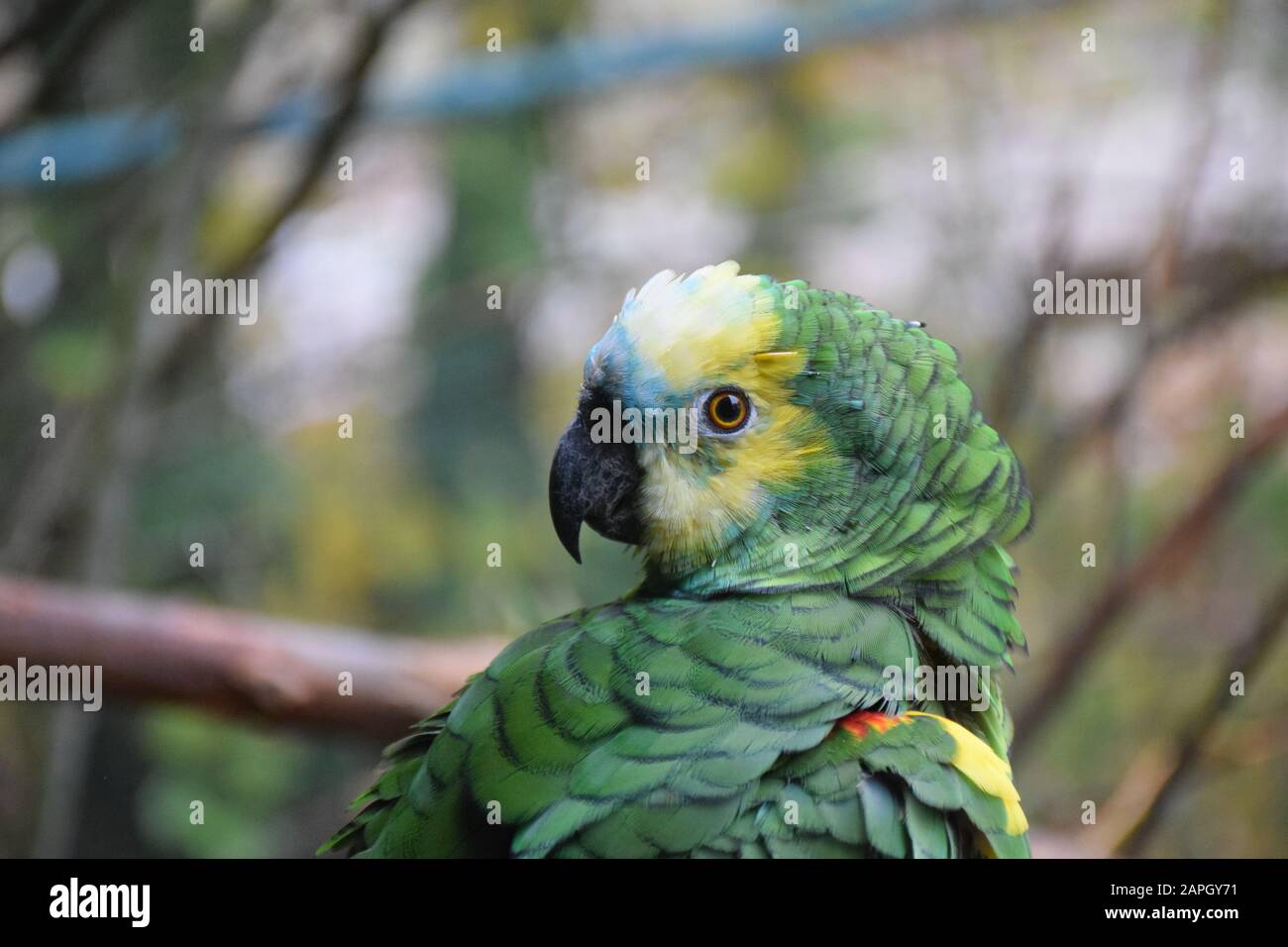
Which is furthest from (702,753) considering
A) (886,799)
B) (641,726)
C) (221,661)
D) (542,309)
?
(542,309)

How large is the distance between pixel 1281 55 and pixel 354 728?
8.47 ft

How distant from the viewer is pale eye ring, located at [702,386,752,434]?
1299mm

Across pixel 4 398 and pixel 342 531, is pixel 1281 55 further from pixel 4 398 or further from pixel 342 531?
pixel 4 398

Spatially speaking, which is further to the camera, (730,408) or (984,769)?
(730,408)

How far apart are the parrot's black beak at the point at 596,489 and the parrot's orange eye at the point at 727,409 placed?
0.35 feet

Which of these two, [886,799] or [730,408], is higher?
[730,408]

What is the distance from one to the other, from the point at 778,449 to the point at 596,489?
227mm

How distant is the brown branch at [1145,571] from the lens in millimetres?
2229

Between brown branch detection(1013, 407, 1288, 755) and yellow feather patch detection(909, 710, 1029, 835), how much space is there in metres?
1.25

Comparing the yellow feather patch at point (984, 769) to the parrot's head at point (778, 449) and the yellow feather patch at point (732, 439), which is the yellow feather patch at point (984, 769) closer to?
the parrot's head at point (778, 449)

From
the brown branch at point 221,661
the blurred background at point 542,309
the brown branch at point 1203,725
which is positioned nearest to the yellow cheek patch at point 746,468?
the blurred background at point 542,309

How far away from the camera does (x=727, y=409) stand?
1.30 metres

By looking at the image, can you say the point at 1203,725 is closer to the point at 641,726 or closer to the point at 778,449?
the point at 778,449

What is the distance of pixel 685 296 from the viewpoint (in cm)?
133
